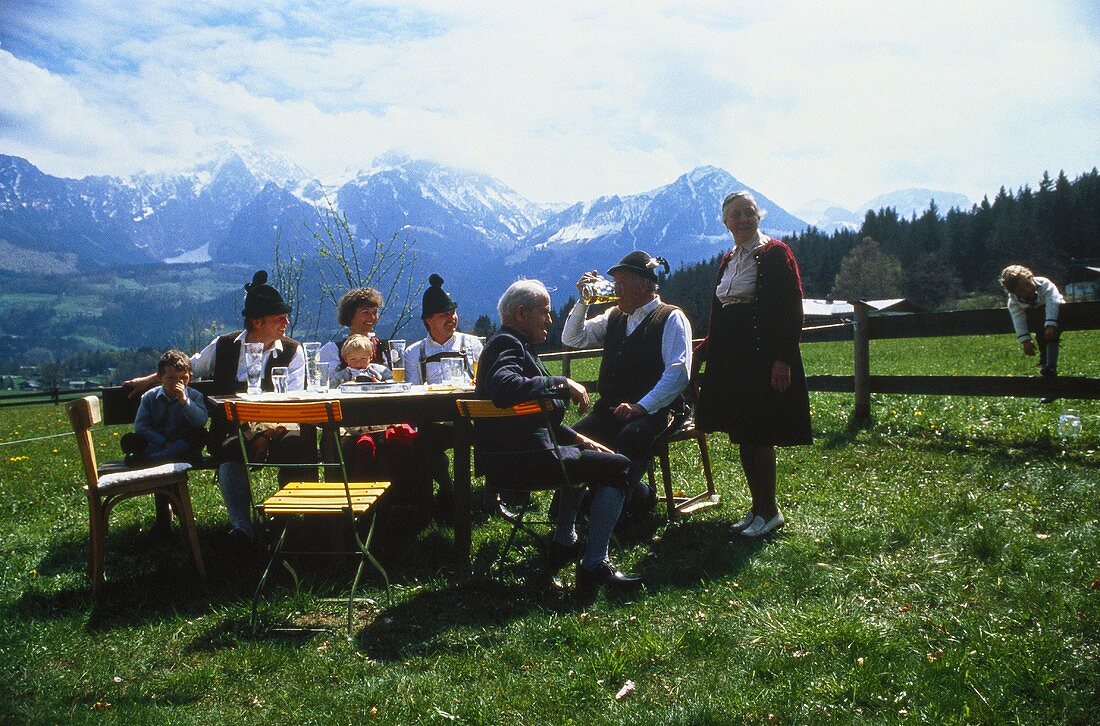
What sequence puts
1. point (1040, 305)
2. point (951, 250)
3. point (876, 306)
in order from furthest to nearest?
point (951, 250) < point (876, 306) < point (1040, 305)

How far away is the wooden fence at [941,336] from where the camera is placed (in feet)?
23.8

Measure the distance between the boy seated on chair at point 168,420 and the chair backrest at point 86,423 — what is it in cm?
66

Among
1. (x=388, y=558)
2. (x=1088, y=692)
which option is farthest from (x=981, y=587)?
(x=388, y=558)

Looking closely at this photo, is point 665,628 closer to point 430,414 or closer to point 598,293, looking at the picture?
point 430,414

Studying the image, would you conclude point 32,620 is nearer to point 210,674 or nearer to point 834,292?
point 210,674

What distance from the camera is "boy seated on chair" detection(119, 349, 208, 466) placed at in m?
5.38

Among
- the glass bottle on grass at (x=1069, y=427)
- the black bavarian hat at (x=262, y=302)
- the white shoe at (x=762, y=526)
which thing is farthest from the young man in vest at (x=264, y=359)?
the glass bottle on grass at (x=1069, y=427)

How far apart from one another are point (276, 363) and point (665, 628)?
3664 mm

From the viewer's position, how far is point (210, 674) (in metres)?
3.70

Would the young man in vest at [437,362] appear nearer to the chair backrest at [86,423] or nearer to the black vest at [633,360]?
the black vest at [633,360]

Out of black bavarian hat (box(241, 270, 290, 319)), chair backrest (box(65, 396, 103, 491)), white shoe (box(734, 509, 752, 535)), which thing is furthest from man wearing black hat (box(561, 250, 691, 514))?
chair backrest (box(65, 396, 103, 491))

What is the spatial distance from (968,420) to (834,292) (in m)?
102

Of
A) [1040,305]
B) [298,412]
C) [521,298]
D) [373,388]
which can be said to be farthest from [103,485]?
[1040,305]

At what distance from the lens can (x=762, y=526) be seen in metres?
5.43
